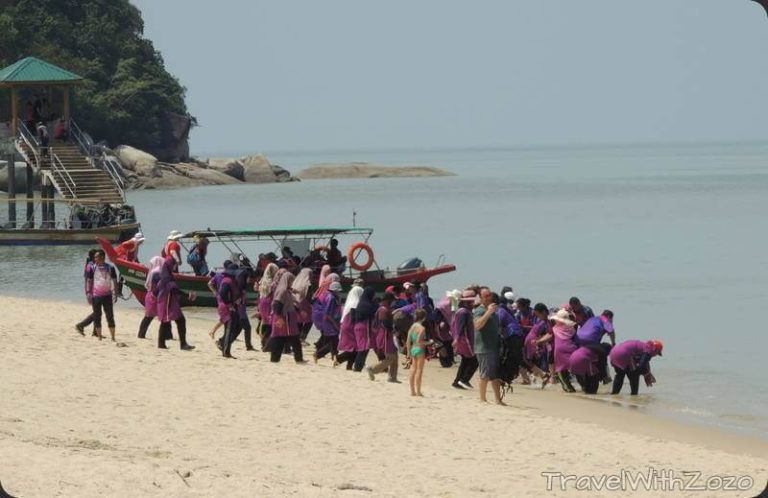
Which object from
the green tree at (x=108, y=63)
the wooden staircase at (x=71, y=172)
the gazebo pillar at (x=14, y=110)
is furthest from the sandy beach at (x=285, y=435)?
the green tree at (x=108, y=63)

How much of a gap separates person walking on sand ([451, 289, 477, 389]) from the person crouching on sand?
6.09ft

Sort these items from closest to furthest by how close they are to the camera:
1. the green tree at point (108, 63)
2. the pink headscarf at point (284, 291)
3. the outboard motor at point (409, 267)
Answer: the pink headscarf at point (284, 291), the outboard motor at point (409, 267), the green tree at point (108, 63)

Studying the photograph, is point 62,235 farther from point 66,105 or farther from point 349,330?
point 349,330

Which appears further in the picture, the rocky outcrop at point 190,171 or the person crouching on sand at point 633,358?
the rocky outcrop at point 190,171

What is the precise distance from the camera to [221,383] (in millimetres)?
16234

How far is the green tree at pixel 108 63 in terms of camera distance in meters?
92.8

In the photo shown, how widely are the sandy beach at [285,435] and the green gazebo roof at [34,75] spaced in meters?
30.7

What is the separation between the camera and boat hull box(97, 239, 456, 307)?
25.6m

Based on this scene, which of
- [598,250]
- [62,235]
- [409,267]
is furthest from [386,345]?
[598,250]

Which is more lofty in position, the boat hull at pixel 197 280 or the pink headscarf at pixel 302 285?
the pink headscarf at pixel 302 285

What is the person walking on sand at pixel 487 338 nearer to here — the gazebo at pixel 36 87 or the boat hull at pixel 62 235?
the boat hull at pixel 62 235

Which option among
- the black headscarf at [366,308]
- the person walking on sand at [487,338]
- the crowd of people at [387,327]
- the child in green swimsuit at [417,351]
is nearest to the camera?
the person walking on sand at [487,338]

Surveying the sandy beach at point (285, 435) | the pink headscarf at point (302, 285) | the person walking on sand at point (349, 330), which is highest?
the pink headscarf at point (302, 285)

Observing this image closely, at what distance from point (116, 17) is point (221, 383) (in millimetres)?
87521
